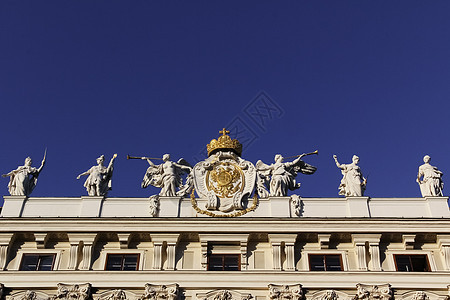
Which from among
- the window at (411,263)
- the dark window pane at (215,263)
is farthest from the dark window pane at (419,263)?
the dark window pane at (215,263)

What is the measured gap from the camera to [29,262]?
79.1 ft

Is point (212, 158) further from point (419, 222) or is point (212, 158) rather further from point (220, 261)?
point (419, 222)

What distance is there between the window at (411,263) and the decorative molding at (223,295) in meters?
5.26

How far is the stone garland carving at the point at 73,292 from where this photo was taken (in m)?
22.7

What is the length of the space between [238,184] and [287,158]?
2.38 meters

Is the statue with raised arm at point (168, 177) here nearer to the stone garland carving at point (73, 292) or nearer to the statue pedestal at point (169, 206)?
the statue pedestal at point (169, 206)

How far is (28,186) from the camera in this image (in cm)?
2664

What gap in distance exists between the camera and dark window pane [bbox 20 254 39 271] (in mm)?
23948

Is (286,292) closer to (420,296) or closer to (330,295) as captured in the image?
(330,295)

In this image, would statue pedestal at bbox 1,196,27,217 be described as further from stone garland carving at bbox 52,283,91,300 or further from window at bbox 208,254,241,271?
window at bbox 208,254,241,271

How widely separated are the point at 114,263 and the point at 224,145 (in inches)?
254

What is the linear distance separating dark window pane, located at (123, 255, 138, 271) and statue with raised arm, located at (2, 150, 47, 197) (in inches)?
197

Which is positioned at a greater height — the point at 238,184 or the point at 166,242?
the point at 238,184

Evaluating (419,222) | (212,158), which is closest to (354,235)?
(419,222)
